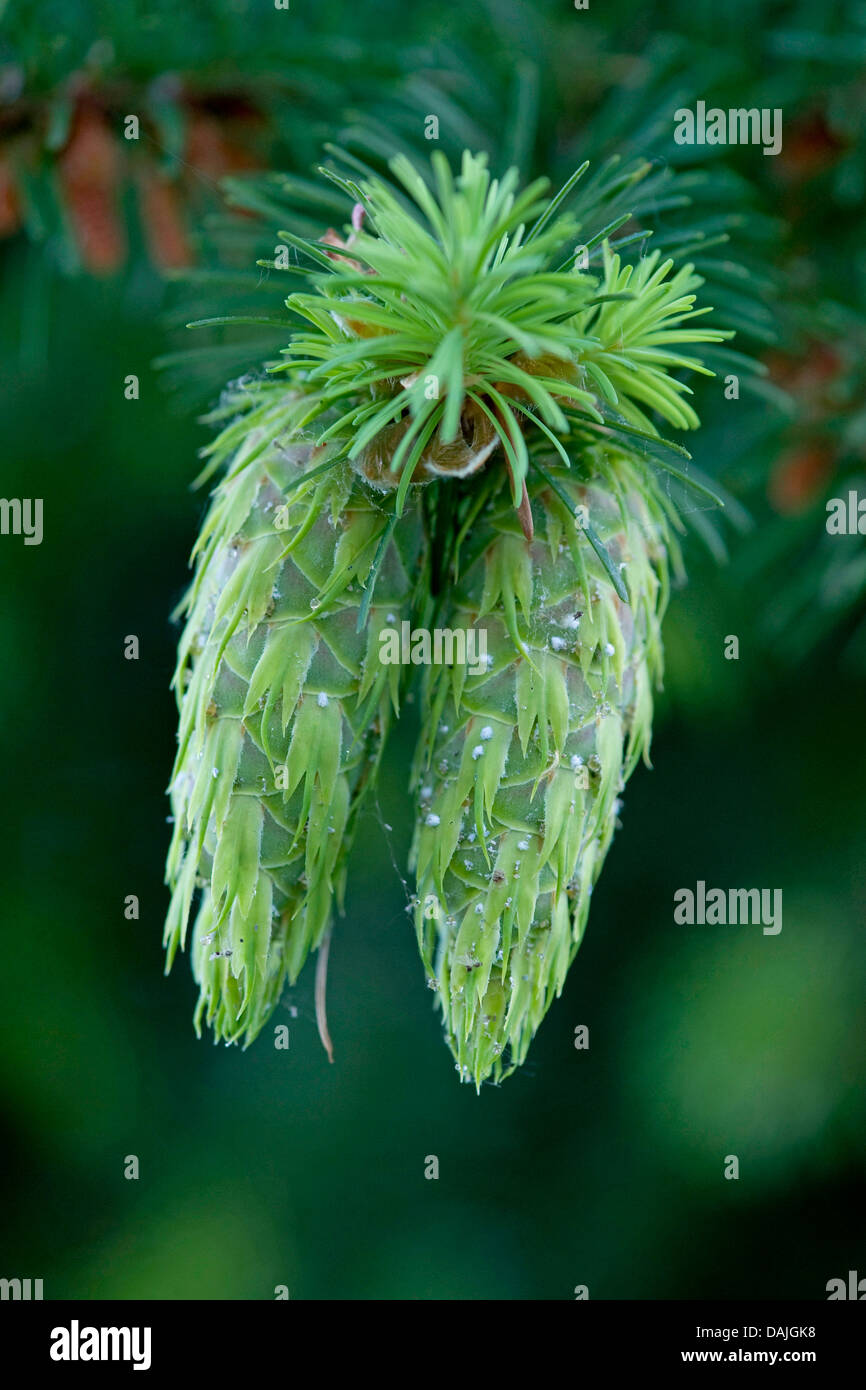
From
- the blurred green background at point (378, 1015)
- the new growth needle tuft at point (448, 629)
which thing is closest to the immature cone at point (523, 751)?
the new growth needle tuft at point (448, 629)

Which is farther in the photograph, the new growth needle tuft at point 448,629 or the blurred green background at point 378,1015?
the blurred green background at point 378,1015

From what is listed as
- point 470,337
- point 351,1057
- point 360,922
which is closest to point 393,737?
point 360,922

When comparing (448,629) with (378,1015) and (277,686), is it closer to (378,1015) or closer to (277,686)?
(277,686)

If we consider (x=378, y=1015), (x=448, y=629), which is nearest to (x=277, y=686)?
(x=448, y=629)

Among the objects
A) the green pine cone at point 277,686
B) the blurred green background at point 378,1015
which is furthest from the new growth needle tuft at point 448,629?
the blurred green background at point 378,1015

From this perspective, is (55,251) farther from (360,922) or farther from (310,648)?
(360,922)

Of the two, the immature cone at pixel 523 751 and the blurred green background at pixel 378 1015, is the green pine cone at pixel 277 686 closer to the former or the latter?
the immature cone at pixel 523 751
